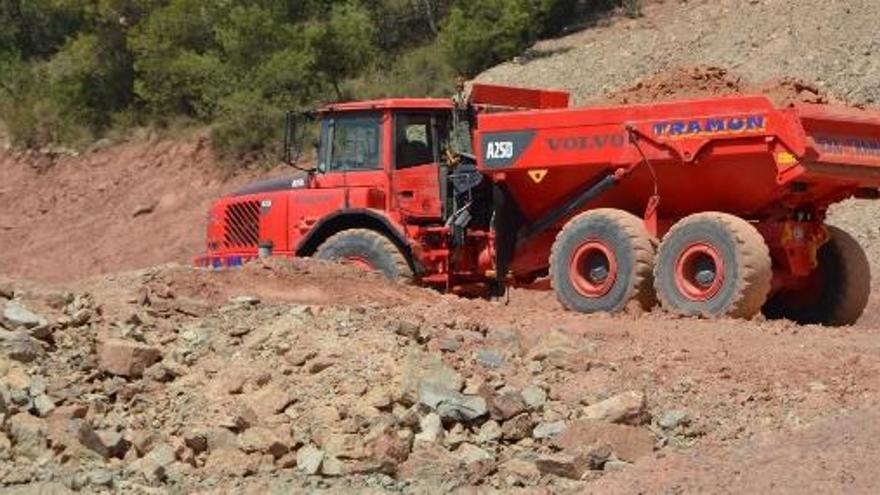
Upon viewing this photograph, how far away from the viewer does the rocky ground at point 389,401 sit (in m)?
8.68

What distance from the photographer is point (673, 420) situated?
30.8 feet

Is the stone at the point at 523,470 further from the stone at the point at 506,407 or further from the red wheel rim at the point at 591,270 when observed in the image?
the red wheel rim at the point at 591,270

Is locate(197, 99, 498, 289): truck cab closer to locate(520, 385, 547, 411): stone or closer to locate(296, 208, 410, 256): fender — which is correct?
locate(296, 208, 410, 256): fender

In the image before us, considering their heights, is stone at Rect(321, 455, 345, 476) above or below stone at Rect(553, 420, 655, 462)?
below

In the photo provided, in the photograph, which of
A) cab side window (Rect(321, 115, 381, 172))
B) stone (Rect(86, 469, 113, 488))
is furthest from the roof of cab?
stone (Rect(86, 469, 113, 488))

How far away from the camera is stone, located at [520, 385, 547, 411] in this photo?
9.46 m

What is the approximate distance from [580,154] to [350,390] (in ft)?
17.0

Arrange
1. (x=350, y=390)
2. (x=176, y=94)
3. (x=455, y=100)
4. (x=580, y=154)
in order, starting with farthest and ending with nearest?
(x=176, y=94), (x=455, y=100), (x=580, y=154), (x=350, y=390)

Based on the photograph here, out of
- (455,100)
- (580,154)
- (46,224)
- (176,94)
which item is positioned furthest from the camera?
(176,94)

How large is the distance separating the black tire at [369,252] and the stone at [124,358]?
471 cm

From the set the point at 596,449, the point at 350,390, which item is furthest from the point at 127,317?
the point at 596,449

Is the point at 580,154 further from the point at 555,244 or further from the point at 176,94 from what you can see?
the point at 176,94

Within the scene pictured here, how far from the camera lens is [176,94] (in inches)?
1303

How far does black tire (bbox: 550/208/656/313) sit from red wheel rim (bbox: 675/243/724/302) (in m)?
0.37
